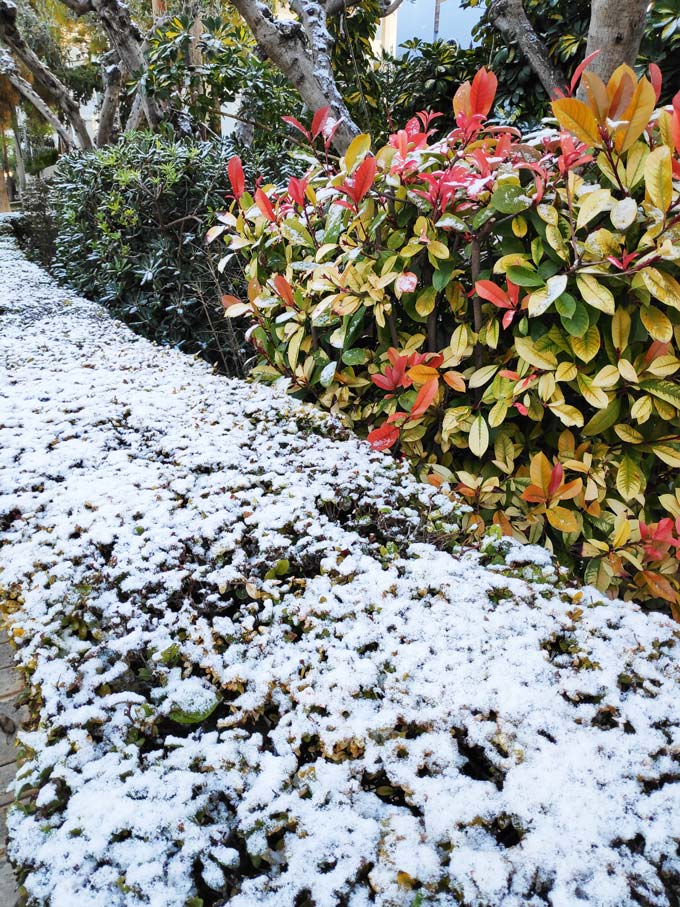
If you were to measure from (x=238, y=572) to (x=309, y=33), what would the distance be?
3.78 m

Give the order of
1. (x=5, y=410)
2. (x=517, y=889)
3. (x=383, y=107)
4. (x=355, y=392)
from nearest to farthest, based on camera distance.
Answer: (x=517, y=889) < (x=355, y=392) < (x=5, y=410) < (x=383, y=107)

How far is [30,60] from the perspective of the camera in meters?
8.62

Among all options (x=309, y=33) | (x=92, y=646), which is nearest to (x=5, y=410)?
(x=92, y=646)

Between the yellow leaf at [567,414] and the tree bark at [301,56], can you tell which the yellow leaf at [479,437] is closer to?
the yellow leaf at [567,414]

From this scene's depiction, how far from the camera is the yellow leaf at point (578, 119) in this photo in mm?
1486

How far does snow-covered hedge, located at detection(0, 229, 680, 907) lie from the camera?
2.61 ft

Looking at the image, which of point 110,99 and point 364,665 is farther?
point 110,99

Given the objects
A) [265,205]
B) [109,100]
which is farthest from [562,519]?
[109,100]

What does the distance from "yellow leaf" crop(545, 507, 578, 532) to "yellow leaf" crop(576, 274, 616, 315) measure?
0.55m

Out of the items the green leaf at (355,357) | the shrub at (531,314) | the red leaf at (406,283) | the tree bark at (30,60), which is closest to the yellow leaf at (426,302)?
the shrub at (531,314)

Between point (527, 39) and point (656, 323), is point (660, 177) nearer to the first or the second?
point (656, 323)

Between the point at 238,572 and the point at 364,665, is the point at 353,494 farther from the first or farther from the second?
the point at 364,665

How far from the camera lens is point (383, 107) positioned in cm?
614

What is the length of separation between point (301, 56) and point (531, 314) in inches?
118
